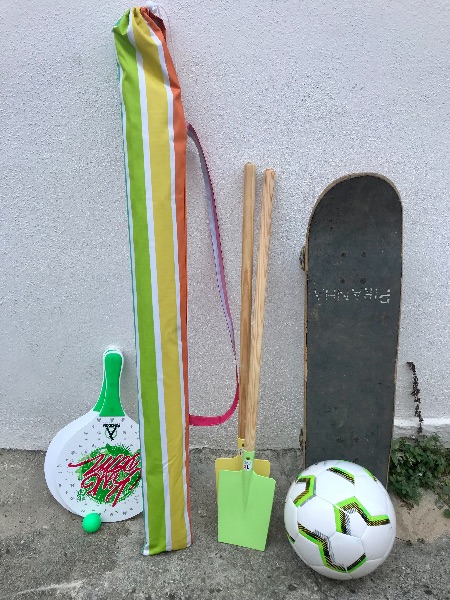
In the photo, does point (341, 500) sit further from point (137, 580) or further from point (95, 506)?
point (95, 506)

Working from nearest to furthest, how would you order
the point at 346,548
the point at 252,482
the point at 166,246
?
the point at 346,548
the point at 166,246
the point at 252,482

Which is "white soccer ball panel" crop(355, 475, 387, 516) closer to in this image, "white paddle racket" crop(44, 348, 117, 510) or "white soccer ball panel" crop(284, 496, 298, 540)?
"white soccer ball panel" crop(284, 496, 298, 540)

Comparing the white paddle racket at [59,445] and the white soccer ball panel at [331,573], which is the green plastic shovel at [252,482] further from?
the white paddle racket at [59,445]

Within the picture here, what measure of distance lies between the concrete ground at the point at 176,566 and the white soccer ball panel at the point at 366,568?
87 millimetres

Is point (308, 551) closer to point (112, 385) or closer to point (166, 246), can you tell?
point (112, 385)

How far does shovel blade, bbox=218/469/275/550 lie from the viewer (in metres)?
1.91

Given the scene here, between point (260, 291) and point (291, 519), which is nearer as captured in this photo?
point (291, 519)

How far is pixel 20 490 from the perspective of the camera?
2.17m

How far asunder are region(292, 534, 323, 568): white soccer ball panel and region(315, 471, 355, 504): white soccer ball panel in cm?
15

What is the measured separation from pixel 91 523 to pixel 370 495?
3.35 feet

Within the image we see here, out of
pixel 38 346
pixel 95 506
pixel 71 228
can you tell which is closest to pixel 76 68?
pixel 71 228

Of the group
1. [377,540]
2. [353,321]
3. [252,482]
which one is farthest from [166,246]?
[377,540]

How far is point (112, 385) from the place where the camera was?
2092 millimetres

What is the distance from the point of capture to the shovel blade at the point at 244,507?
191 centimetres
